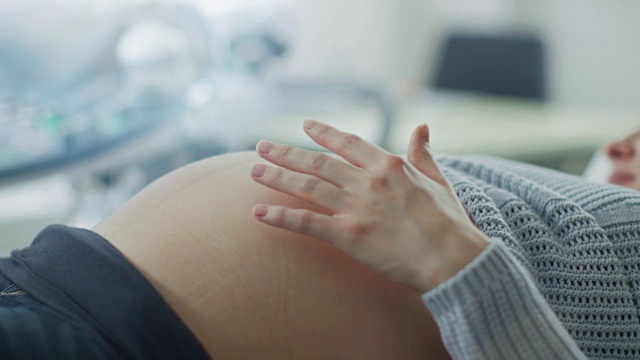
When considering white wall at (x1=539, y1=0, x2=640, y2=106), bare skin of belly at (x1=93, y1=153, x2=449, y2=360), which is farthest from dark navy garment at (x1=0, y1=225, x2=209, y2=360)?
white wall at (x1=539, y1=0, x2=640, y2=106)

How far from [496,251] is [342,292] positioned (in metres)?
0.14

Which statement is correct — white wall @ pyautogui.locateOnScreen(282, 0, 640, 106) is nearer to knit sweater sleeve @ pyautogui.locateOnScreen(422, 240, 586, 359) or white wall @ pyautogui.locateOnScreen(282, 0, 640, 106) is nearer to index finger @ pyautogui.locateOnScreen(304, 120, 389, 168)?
index finger @ pyautogui.locateOnScreen(304, 120, 389, 168)

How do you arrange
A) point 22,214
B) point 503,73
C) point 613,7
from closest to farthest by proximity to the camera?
point 22,214 < point 503,73 < point 613,7

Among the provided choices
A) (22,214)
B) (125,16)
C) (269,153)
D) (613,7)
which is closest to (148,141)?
A: (125,16)

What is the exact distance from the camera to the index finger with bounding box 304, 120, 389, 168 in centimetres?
71

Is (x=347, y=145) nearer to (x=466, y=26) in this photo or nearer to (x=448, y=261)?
(x=448, y=261)

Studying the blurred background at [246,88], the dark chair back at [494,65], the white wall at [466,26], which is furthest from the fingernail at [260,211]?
the dark chair back at [494,65]

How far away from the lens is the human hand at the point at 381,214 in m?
0.65

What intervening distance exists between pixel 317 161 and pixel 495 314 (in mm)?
207

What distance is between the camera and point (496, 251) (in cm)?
65

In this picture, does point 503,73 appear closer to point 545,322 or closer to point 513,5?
point 513,5

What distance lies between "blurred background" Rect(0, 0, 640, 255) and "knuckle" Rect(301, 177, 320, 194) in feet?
2.90

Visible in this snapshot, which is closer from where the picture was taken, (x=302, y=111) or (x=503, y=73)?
(x=302, y=111)

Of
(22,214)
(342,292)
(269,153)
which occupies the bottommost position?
(22,214)
